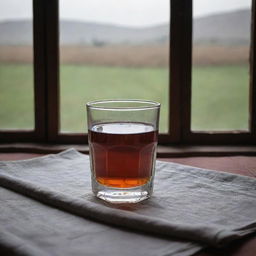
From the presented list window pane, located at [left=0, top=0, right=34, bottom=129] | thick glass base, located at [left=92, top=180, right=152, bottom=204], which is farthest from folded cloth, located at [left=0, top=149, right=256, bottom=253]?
window pane, located at [left=0, top=0, right=34, bottom=129]

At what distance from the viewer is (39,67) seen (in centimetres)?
142

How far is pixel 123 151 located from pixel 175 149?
567 millimetres

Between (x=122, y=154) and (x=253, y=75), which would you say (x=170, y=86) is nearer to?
(x=253, y=75)

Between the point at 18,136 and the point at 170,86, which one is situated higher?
the point at 170,86

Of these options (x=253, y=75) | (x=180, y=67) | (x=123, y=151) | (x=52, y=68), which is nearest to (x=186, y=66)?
(x=180, y=67)

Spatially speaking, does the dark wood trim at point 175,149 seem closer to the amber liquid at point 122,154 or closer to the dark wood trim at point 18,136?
the dark wood trim at point 18,136

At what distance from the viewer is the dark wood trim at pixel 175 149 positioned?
1313 millimetres

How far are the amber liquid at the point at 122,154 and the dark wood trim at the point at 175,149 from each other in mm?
481

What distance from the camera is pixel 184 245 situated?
0.63 m

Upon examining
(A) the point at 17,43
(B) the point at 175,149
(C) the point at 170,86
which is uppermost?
(A) the point at 17,43

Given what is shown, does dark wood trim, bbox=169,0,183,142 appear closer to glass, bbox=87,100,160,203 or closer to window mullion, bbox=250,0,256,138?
window mullion, bbox=250,0,256,138

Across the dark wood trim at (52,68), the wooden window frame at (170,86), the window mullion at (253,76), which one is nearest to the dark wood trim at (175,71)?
the wooden window frame at (170,86)

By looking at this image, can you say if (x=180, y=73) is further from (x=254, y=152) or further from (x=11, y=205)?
(x=11, y=205)

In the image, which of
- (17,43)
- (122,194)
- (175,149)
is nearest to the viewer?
(122,194)
